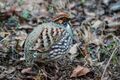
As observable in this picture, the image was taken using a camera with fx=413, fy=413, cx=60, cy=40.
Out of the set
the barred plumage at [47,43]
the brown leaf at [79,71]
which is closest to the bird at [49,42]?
the barred plumage at [47,43]

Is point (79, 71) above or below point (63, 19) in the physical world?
below

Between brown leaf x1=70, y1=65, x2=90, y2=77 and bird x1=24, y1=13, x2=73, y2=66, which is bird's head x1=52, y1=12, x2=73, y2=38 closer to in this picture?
bird x1=24, y1=13, x2=73, y2=66

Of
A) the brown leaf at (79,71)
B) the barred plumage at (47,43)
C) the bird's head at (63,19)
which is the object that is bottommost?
the brown leaf at (79,71)

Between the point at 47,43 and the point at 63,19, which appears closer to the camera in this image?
the point at 47,43

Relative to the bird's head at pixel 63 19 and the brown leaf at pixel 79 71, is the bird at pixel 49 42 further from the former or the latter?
the brown leaf at pixel 79 71

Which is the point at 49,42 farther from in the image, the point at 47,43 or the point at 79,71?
the point at 79,71

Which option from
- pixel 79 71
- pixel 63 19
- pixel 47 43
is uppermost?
pixel 63 19

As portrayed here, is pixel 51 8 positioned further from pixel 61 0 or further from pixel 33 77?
pixel 33 77

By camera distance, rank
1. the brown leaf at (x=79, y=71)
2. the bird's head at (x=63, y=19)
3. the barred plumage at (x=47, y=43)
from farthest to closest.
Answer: the bird's head at (x=63, y=19) < the brown leaf at (x=79, y=71) < the barred plumage at (x=47, y=43)

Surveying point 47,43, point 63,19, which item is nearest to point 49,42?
point 47,43

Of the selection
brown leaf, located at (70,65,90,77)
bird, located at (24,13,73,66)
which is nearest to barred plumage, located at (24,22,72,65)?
bird, located at (24,13,73,66)
